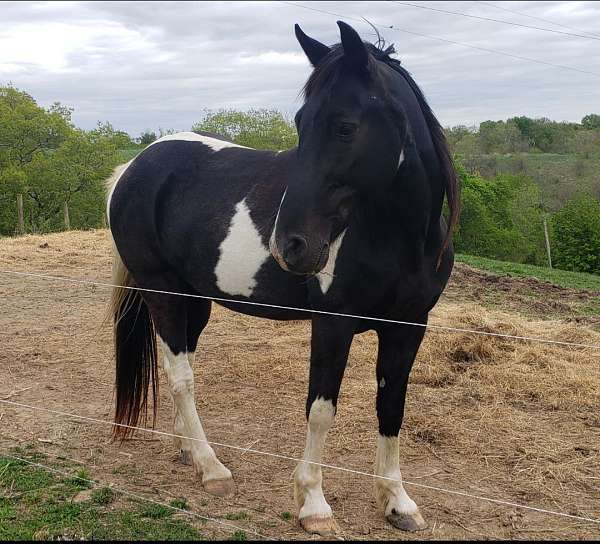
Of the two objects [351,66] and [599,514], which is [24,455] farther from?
[599,514]

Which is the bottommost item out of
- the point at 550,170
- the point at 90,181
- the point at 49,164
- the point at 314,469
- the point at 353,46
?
the point at 314,469

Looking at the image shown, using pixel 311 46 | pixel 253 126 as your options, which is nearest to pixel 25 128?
pixel 253 126

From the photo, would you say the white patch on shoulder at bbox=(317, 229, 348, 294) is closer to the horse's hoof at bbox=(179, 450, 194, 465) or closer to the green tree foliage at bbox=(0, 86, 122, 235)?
the horse's hoof at bbox=(179, 450, 194, 465)

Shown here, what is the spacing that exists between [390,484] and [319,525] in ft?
1.46

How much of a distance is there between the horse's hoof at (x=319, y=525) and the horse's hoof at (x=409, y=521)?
1.00ft

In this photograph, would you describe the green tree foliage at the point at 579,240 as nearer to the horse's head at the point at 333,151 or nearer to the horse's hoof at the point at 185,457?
the horse's hoof at the point at 185,457

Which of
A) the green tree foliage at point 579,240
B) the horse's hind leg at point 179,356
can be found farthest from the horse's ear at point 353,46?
the green tree foliage at point 579,240

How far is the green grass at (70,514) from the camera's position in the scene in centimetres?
272

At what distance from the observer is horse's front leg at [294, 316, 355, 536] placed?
8.98 feet

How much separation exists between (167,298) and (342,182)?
1.62 meters

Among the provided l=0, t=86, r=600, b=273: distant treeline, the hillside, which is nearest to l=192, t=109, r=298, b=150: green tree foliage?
l=0, t=86, r=600, b=273: distant treeline

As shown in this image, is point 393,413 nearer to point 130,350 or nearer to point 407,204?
point 407,204

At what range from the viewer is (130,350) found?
3918 millimetres

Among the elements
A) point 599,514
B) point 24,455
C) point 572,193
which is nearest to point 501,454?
point 599,514
